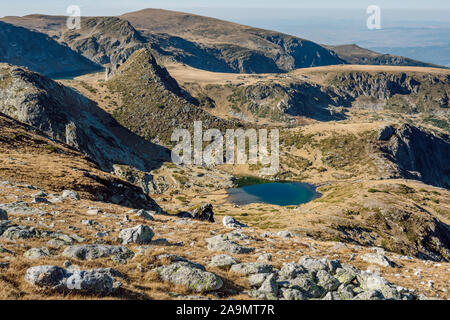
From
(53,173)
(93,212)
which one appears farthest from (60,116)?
(93,212)

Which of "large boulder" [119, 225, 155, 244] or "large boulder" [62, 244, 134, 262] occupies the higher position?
"large boulder" [62, 244, 134, 262]

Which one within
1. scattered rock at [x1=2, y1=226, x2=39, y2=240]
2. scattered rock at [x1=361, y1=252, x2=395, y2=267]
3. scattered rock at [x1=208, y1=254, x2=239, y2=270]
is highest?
scattered rock at [x1=2, y1=226, x2=39, y2=240]

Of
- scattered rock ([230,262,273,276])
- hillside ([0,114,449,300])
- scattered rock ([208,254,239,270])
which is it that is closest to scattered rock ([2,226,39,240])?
hillside ([0,114,449,300])

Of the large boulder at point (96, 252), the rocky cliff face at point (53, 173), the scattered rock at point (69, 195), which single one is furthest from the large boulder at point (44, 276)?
the rocky cliff face at point (53, 173)

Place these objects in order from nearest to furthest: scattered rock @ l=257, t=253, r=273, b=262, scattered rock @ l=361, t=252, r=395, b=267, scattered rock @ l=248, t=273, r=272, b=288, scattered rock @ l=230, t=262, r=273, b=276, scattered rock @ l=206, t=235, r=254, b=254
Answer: scattered rock @ l=248, t=273, r=272, b=288, scattered rock @ l=230, t=262, r=273, b=276, scattered rock @ l=257, t=253, r=273, b=262, scattered rock @ l=206, t=235, r=254, b=254, scattered rock @ l=361, t=252, r=395, b=267

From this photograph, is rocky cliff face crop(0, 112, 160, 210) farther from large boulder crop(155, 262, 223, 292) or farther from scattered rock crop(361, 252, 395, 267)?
scattered rock crop(361, 252, 395, 267)
